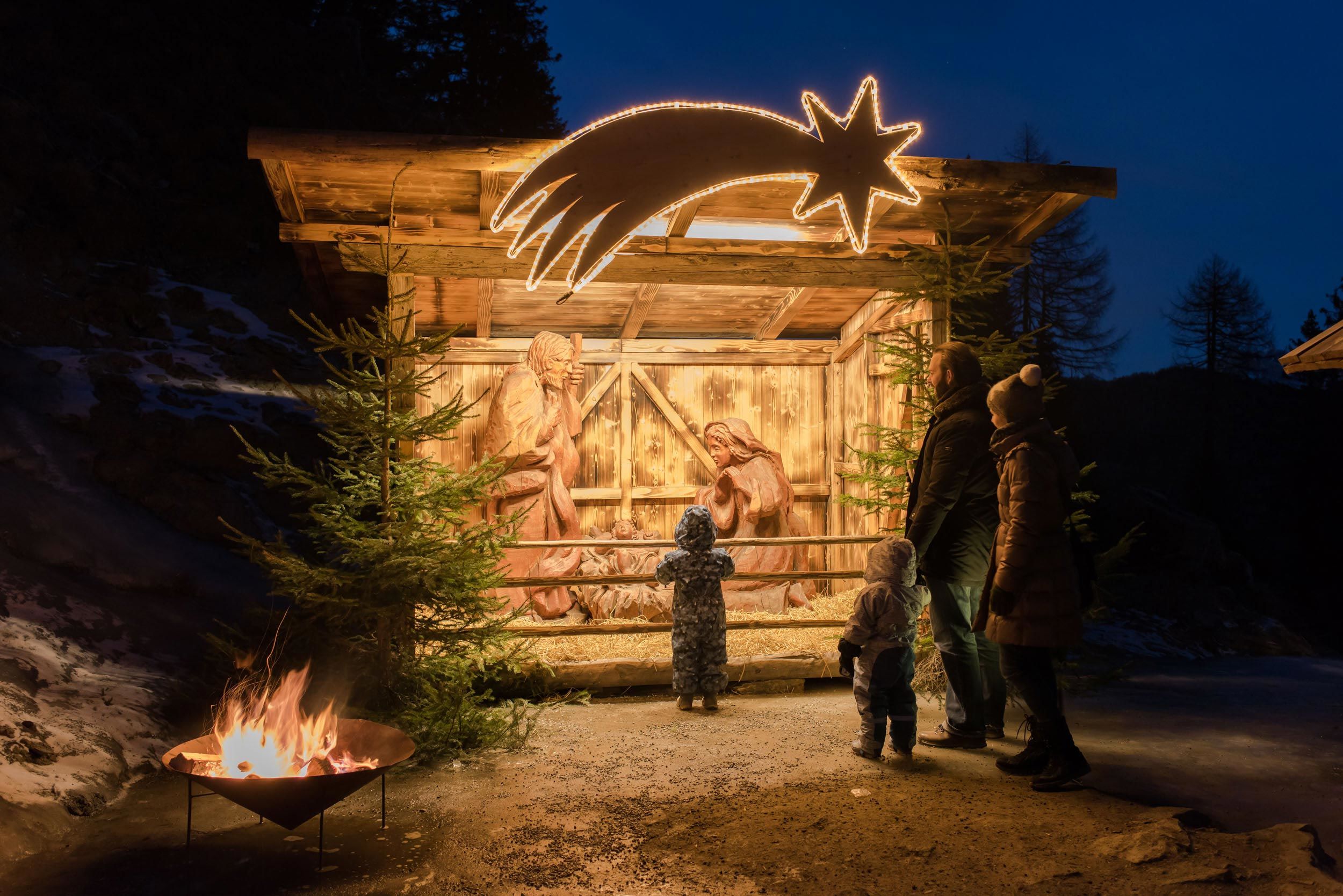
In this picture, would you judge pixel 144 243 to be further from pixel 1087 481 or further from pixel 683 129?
pixel 1087 481

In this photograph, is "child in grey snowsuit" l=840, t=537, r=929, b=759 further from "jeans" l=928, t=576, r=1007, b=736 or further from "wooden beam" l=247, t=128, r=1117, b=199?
"wooden beam" l=247, t=128, r=1117, b=199

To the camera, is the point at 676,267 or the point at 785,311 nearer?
the point at 676,267

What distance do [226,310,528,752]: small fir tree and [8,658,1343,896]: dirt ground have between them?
65 centimetres

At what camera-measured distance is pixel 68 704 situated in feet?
18.1

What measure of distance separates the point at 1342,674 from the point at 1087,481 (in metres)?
15.3

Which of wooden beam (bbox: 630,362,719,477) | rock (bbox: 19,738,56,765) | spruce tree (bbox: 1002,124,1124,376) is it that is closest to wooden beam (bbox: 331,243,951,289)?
wooden beam (bbox: 630,362,719,477)

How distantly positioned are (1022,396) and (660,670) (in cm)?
347

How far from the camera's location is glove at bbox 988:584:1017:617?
4434 mm

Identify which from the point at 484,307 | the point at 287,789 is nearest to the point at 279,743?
the point at 287,789

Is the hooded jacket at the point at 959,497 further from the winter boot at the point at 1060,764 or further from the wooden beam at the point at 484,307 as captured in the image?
the wooden beam at the point at 484,307

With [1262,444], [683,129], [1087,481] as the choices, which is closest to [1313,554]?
[1262,444]

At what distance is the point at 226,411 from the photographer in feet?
46.3

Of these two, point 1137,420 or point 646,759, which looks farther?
point 1137,420

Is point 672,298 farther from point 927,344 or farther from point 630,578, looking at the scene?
point 630,578
